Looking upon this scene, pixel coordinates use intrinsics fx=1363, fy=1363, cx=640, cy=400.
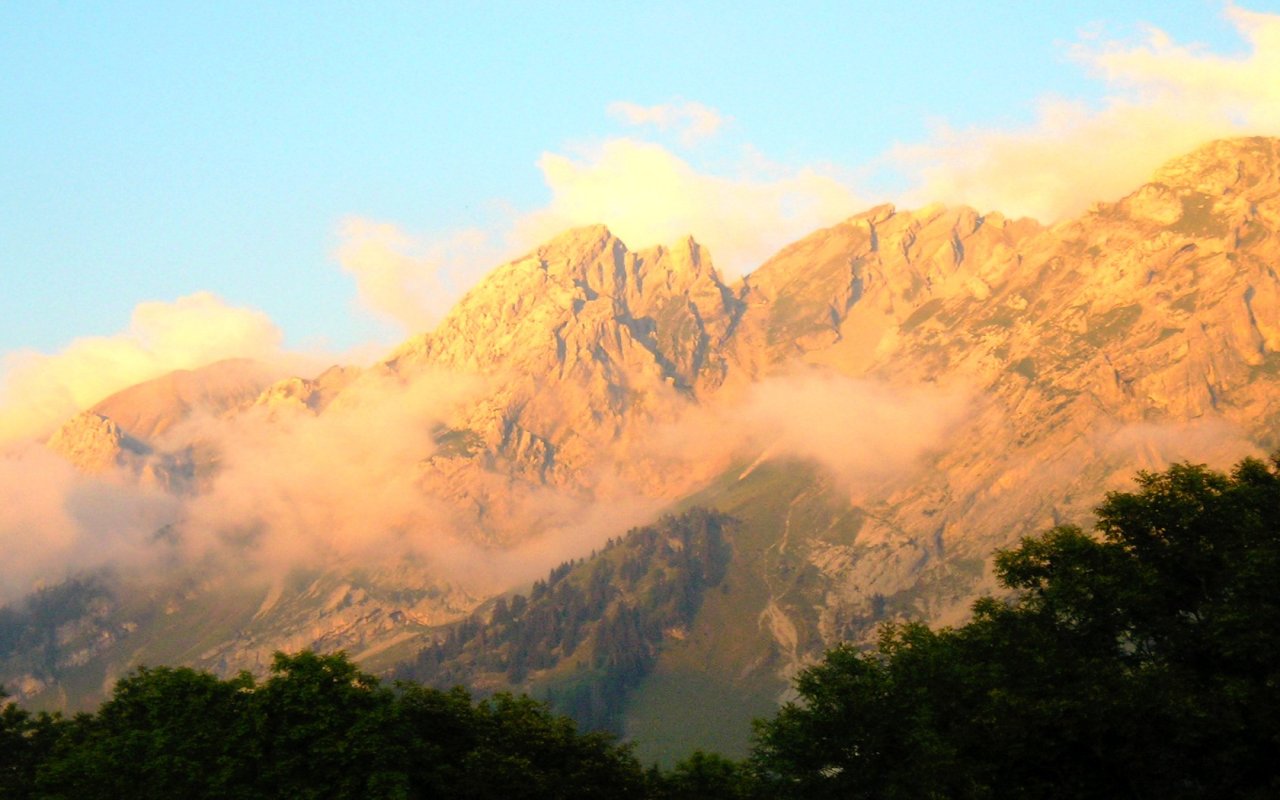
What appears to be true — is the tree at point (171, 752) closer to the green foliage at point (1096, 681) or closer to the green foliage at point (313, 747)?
the green foliage at point (313, 747)

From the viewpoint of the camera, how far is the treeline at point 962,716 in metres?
83.2

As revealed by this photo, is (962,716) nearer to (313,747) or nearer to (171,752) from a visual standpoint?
(313,747)

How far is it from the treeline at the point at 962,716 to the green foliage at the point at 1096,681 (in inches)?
5.8

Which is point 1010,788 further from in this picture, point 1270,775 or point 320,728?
point 320,728

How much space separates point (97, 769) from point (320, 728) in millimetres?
15244

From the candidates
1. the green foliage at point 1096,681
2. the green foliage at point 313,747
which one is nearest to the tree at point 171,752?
the green foliage at point 313,747

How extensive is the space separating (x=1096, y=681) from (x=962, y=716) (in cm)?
1038

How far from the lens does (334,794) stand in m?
88.8

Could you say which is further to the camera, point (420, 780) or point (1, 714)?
point (1, 714)

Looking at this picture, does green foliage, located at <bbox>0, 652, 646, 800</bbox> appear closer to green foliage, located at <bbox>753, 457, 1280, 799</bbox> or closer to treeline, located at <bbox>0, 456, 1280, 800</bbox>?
treeline, located at <bbox>0, 456, 1280, 800</bbox>

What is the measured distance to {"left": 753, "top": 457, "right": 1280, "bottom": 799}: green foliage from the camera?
8231cm

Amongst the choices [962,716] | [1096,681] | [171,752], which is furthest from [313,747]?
[1096,681]

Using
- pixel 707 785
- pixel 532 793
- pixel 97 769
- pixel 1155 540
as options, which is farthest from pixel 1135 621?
pixel 97 769

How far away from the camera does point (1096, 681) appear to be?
8506 centimetres
